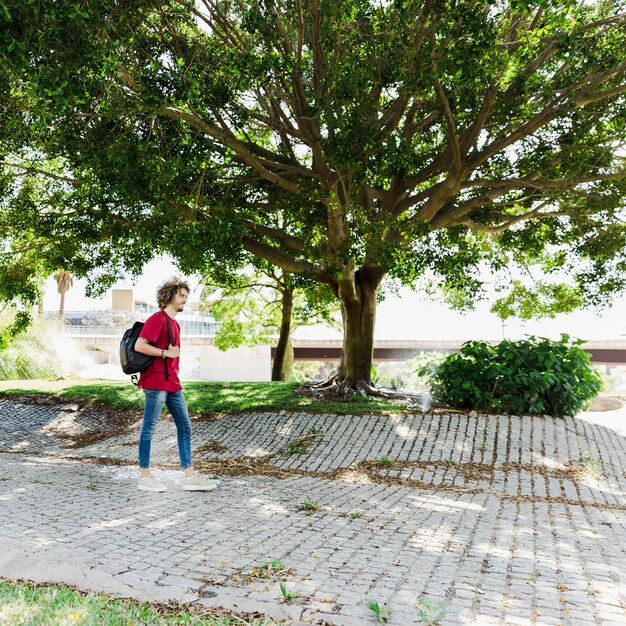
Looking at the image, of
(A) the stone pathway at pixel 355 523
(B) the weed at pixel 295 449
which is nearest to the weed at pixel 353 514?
(A) the stone pathway at pixel 355 523

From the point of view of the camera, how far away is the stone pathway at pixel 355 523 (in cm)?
347

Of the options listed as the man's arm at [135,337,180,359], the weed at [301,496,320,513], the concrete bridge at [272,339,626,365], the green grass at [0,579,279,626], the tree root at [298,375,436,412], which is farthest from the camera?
the concrete bridge at [272,339,626,365]

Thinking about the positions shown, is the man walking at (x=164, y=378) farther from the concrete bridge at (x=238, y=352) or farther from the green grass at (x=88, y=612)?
the concrete bridge at (x=238, y=352)

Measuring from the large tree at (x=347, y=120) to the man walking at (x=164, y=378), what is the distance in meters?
2.51

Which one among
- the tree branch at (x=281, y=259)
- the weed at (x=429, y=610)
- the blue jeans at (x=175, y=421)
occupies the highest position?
the tree branch at (x=281, y=259)

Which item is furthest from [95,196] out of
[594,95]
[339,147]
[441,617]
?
[441,617]

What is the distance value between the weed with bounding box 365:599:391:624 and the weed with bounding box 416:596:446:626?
168mm

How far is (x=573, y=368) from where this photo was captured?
11375mm

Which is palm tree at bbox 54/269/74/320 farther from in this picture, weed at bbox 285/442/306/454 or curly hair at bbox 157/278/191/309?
curly hair at bbox 157/278/191/309

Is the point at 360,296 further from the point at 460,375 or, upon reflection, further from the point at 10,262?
the point at 10,262

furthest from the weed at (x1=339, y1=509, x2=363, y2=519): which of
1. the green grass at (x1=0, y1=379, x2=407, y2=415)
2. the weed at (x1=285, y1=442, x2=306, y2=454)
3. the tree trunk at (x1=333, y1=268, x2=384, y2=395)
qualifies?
the tree trunk at (x1=333, y1=268, x2=384, y2=395)

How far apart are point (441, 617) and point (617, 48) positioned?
365 inches

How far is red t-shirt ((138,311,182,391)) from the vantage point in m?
5.98

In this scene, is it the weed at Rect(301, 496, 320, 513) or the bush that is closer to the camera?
the weed at Rect(301, 496, 320, 513)
